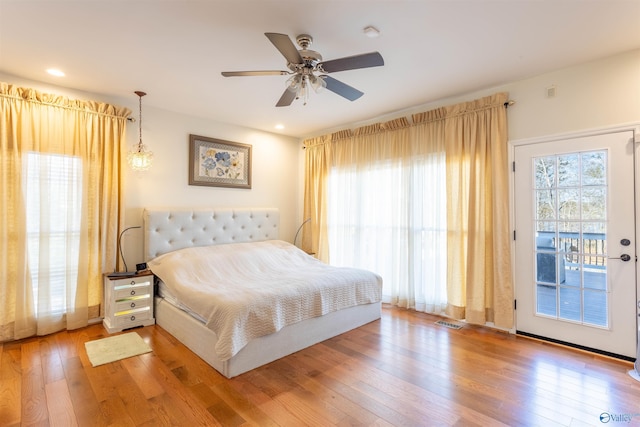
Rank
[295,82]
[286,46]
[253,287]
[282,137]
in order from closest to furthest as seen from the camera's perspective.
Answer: [286,46] → [295,82] → [253,287] → [282,137]

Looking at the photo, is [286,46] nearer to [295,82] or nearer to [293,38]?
[295,82]

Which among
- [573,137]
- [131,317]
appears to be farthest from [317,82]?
[131,317]

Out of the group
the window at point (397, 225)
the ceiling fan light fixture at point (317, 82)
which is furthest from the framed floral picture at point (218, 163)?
the ceiling fan light fixture at point (317, 82)

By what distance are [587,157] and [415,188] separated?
1737 millimetres

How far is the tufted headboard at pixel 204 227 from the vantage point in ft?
12.7

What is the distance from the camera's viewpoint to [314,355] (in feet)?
9.41

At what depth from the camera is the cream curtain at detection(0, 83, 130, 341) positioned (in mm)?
3066

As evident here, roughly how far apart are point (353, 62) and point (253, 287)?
2201 mm

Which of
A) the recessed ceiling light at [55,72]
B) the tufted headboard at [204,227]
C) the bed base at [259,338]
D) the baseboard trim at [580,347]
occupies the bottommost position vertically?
the baseboard trim at [580,347]

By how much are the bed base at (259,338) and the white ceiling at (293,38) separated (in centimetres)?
243

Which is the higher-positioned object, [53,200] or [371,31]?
[371,31]

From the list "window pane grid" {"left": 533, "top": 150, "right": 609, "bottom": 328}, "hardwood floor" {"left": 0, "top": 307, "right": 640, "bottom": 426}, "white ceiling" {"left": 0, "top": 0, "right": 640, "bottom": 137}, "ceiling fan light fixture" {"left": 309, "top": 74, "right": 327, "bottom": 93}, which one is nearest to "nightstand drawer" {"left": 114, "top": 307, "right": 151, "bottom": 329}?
"hardwood floor" {"left": 0, "top": 307, "right": 640, "bottom": 426}

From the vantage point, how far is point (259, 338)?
2629mm

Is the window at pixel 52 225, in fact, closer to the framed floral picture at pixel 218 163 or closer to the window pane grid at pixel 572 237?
the framed floral picture at pixel 218 163
